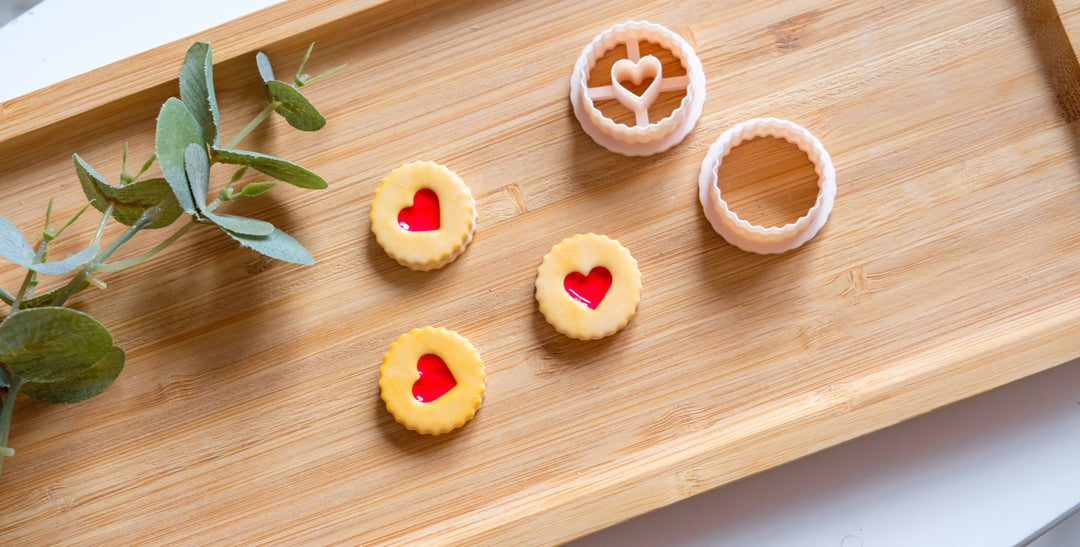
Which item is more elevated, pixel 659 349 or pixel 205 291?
pixel 659 349

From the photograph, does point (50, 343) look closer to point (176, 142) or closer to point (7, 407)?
point (7, 407)

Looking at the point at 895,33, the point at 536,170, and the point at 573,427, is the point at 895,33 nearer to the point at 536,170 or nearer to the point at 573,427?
the point at 536,170

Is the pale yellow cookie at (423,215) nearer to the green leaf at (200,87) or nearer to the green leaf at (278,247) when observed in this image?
the green leaf at (278,247)

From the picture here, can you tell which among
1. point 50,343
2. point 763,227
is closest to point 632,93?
point 763,227

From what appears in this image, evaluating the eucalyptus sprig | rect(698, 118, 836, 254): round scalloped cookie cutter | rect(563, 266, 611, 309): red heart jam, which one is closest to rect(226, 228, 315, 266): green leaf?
the eucalyptus sprig

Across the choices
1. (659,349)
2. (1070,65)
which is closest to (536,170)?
(659,349)
